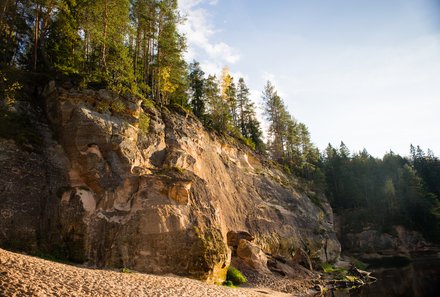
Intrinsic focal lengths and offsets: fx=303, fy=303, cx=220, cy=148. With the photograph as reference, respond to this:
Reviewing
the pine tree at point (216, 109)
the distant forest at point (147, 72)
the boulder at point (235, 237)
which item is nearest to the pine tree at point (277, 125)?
the distant forest at point (147, 72)

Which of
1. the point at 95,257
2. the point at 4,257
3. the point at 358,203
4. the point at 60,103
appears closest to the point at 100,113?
the point at 60,103

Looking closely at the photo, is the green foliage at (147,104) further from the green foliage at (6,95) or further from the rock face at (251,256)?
the rock face at (251,256)

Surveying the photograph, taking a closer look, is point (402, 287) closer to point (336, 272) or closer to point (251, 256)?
point (336, 272)

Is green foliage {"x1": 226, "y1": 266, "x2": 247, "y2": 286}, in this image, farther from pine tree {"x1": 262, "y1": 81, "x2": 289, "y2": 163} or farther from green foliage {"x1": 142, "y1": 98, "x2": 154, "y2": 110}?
pine tree {"x1": 262, "y1": 81, "x2": 289, "y2": 163}

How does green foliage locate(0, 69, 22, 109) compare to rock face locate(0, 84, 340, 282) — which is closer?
rock face locate(0, 84, 340, 282)

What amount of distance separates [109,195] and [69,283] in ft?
32.2

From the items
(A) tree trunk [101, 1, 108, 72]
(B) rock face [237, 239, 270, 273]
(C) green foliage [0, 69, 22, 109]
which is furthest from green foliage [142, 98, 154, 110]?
(B) rock face [237, 239, 270, 273]

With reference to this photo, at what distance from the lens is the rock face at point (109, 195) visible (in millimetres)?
18578

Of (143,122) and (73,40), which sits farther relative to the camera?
(73,40)

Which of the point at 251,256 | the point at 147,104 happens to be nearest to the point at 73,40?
the point at 147,104

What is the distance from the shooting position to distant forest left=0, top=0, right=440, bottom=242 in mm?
27031

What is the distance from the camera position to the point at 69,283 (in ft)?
38.1

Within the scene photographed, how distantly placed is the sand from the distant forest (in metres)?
12.0

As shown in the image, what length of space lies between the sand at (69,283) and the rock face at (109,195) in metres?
3.63
